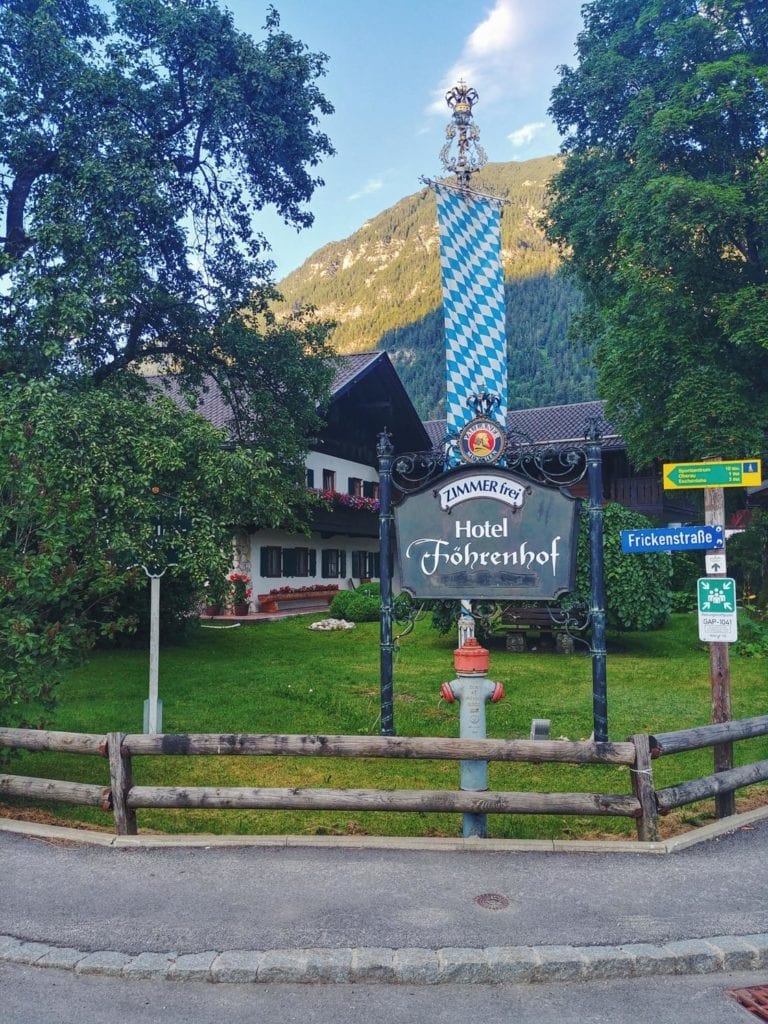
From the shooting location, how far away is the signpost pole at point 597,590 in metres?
6.62

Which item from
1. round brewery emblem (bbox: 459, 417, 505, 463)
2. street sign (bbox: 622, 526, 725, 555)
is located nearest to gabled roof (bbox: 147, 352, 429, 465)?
round brewery emblem (bbox: 459, 417, 505, 463)

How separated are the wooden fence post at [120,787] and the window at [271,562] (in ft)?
76.8

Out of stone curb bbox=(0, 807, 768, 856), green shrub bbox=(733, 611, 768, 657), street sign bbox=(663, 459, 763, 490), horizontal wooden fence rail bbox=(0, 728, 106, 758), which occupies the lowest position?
stone curb bbox=(0, 807, 768, 856)

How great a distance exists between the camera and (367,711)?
12.0 metres

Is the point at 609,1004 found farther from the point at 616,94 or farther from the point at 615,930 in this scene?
the point at 616,94

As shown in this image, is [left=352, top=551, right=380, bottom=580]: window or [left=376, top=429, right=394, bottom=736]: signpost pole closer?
[left=376, top=429, right=394, bottom=736]: signpost pole

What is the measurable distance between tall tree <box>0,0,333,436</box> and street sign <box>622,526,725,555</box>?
971 cm

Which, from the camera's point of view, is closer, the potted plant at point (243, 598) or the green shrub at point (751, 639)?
the green shrub at point (751, 639)

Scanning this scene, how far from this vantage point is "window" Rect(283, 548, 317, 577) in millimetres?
31297

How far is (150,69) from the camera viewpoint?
1564 cm

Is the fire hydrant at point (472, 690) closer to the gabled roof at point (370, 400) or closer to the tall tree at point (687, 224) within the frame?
the tall tree at point (687, 224)

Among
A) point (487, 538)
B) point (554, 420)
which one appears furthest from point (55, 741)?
point (554, 420)

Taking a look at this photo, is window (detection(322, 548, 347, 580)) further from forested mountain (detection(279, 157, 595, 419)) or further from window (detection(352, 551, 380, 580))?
forested mountain (detection(279, 157, 595, 419))

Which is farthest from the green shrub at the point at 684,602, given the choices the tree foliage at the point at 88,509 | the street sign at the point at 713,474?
the street sign at the point at 713,474
